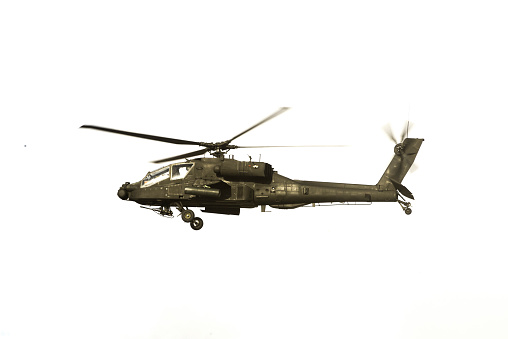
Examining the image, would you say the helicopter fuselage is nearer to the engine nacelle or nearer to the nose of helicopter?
the engine nacelle

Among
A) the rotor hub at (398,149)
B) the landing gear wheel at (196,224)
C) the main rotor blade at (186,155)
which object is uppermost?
the rotor hub at (398,149)

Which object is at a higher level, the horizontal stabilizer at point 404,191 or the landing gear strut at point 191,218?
the horizontal stabilizer at point 404,191

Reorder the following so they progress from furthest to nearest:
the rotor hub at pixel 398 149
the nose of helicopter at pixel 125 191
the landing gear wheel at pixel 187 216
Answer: the rotor hub at pixel 398 149
the nose of helicopter at pixel 125 191
the landing gear wheel at pixel 187 216

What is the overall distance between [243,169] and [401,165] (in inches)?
362

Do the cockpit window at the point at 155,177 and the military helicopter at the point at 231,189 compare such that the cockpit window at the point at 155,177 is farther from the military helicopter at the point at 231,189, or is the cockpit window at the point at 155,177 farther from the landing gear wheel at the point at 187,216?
the landing gear wheel at the point at 187,216

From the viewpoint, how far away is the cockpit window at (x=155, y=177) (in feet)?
99.8

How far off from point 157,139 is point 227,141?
373 centimetres

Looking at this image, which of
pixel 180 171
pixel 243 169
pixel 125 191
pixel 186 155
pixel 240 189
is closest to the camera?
pixel 243 169

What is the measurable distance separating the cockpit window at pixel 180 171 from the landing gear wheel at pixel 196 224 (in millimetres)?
2445

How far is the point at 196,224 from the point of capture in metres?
29.8

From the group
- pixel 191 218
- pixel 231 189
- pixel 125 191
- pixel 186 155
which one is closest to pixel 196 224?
pixel 191 218

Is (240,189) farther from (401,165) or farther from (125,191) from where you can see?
(401,165)

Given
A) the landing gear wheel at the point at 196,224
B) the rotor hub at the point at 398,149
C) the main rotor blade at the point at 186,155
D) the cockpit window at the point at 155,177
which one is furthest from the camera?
the rotor hub at the point at 398,149

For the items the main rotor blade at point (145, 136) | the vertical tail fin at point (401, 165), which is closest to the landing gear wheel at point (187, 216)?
the main rotor blade at point (145, 136)
